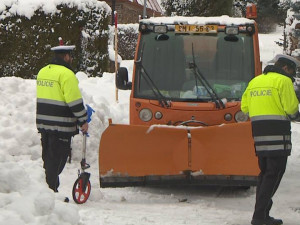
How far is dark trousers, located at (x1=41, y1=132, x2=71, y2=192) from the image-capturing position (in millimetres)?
7227

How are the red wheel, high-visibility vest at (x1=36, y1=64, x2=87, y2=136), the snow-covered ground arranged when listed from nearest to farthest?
the snow-covered ground
high-visibility vest at (x1=36, y1=64, x2=87, y2=136)
the red wheel

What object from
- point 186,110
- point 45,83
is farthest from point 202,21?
point 45,83

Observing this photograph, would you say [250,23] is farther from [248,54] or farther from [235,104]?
[235,104]

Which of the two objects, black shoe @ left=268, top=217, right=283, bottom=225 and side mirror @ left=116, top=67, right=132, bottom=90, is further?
side mirror @ left=116, top=67, right=132, bottom=90

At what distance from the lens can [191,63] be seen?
28.7 feet

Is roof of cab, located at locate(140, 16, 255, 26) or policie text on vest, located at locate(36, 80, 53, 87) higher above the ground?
roof of cab, located at locate(140, 16, 255, 26)

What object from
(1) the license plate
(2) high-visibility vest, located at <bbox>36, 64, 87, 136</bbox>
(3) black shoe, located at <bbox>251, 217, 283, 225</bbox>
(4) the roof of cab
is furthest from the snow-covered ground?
(4) the roof of cab

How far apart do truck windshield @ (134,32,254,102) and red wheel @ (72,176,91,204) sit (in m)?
1.75

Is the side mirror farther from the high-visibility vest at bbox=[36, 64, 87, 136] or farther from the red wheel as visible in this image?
the red wheel

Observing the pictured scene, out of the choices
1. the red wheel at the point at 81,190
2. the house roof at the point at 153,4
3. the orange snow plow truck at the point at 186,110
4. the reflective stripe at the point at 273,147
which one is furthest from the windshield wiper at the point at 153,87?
the house roof at the point at 153,4

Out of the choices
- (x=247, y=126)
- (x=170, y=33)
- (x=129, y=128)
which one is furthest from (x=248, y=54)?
(x=129, y=128)

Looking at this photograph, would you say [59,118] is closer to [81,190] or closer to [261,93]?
[81,190]

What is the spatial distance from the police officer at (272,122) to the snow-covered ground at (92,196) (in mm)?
384

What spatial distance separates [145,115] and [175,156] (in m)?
0.95
